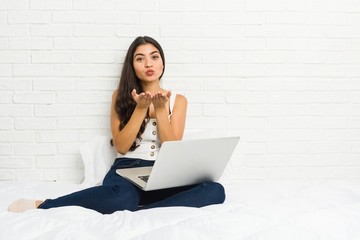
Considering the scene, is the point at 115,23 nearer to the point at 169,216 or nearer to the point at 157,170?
the point at 157,170

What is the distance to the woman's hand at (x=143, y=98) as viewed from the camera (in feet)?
5.57

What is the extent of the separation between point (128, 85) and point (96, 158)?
389mm

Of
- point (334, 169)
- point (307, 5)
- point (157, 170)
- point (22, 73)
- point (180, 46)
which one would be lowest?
point (334, 169)

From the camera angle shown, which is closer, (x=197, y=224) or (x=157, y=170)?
(x=197, y=224)

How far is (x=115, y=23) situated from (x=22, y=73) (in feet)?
1.76

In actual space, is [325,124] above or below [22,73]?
below

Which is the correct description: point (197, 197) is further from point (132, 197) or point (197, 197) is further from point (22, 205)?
point (22, 205)

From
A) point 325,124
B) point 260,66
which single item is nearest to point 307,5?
point 260,66

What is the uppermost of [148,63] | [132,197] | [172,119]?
[148,63]

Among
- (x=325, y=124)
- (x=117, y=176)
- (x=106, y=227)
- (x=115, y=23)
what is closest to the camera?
(x=106, y=227)

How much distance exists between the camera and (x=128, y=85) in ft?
6.42

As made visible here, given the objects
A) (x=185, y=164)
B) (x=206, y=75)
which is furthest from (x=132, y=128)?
(x=206, y=75)

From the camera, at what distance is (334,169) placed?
2221mm

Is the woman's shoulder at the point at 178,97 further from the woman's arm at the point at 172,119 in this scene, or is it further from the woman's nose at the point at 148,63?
the woman's nose at the point at 148,63
